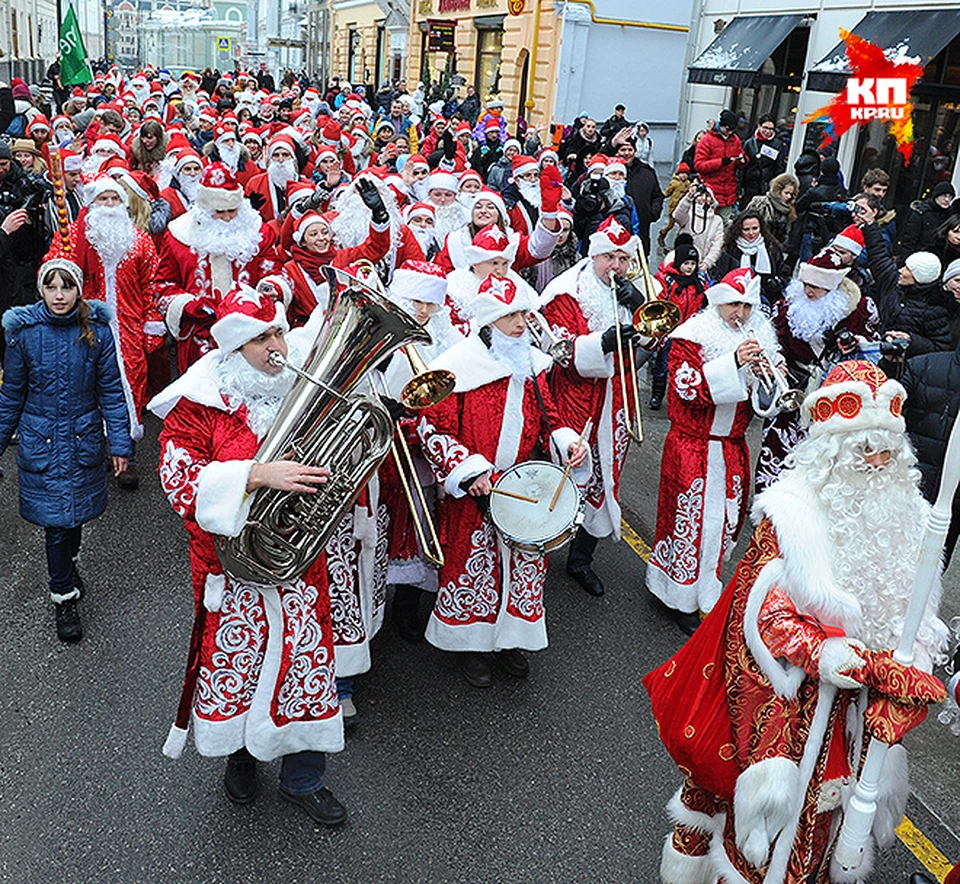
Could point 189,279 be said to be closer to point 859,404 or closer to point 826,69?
point 859,404

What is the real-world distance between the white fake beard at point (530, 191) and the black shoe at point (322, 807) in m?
7.71

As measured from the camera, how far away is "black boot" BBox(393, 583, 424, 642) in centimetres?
535

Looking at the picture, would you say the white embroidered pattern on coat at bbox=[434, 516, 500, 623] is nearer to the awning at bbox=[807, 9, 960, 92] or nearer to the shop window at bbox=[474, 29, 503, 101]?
the awning at bbox=[807, 9, 960, 92]

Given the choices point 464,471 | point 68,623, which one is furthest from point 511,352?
point 68,623

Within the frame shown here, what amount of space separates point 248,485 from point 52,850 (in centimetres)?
165

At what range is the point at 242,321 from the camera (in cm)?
350

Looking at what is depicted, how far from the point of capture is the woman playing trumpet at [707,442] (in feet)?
17.2

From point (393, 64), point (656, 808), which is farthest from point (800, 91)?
point (393, 64)

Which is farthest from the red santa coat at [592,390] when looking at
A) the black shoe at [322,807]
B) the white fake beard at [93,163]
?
the white fake beard at [93,163]

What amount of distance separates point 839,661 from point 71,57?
2335cm

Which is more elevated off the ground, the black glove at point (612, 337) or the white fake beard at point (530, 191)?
the white fake beard at point (530, 191)

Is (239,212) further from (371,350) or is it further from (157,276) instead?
(371,350)

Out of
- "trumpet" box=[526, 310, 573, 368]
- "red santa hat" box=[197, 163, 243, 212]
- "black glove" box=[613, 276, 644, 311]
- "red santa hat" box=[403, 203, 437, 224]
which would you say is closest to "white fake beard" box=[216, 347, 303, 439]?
"trumpet" box=[526, 310, 573, 368]

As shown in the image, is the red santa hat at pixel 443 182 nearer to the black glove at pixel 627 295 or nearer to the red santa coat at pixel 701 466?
the black glove at pixel 627 295
